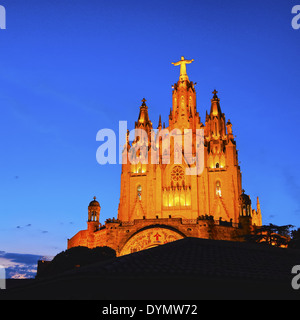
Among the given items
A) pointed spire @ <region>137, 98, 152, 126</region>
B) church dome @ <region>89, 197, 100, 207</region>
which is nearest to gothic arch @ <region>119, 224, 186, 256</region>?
church dome @ <region>89, 197, 100, 207</region>

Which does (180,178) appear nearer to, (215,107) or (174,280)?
(215,107)

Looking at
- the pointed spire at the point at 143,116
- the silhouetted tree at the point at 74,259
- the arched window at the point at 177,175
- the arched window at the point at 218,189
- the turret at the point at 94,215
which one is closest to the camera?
the silhouetted tree at the point at 74,259

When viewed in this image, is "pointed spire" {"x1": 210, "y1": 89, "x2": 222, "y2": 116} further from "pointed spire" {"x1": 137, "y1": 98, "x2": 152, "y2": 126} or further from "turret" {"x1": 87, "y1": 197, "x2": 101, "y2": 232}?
"turret" {"x1": 87, "y1": 197, "x2": 101, "y2": 232}

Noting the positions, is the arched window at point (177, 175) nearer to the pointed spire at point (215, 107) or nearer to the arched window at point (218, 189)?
the arched window at point (218, 189)

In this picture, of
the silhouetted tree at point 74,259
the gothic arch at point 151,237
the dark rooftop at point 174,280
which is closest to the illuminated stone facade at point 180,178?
the gothic arch at point 151,237

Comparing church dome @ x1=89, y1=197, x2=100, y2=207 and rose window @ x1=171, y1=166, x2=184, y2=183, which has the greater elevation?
rose window @ x1=171, y1=166, x2=184, y2=183

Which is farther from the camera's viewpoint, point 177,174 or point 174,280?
point 177,174

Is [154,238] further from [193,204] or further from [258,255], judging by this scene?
[258,255]

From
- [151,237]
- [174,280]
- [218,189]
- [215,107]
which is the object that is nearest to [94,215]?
[151,237]

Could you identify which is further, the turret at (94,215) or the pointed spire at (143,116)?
the pointed spire at (143,116)

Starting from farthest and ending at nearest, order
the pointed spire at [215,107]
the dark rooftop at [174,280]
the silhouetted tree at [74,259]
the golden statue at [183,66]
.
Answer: the golden statue at [183,66] → the pointed spire at [215,107] → the silhouetted tree at [74,259] → the dark rooftop at [174,280]

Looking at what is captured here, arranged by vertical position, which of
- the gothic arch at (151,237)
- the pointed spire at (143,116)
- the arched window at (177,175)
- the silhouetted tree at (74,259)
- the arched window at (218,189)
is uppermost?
the pointed spire at (143,116)

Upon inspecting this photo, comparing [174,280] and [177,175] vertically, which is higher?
[177,175]
